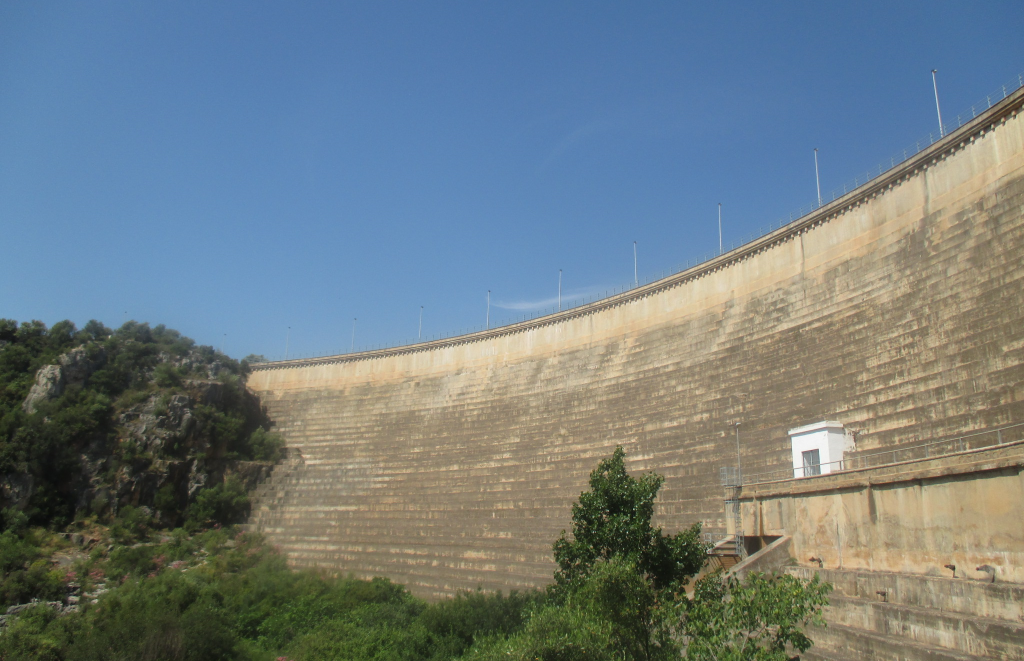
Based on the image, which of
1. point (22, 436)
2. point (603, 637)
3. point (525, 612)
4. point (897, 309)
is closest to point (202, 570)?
point (22, 436)

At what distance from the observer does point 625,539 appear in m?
13.3

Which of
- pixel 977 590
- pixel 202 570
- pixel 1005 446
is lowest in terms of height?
pixel 202 570

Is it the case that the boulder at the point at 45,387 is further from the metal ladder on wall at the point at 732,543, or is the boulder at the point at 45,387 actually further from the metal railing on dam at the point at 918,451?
the metal railing on dam at the point at 918,451

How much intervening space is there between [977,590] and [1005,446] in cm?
220

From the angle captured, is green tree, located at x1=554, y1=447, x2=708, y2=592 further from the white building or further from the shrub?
the shrub

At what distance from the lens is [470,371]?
36.0 m

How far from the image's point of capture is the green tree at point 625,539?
43.3ft

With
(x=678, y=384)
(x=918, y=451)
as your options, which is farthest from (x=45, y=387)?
(x=918, y=451)

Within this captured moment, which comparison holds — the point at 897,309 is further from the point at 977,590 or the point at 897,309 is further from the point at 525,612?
the point at 525,612

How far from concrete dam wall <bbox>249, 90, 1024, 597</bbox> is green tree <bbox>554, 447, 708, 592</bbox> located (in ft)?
24.7

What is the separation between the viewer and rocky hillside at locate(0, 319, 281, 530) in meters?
33.2

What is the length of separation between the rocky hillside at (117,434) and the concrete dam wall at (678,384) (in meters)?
2.64

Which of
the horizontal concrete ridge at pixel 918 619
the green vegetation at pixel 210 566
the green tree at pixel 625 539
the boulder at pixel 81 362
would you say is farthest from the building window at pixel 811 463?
the boulder at pixel 81 362

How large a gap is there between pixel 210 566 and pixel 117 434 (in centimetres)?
1060
